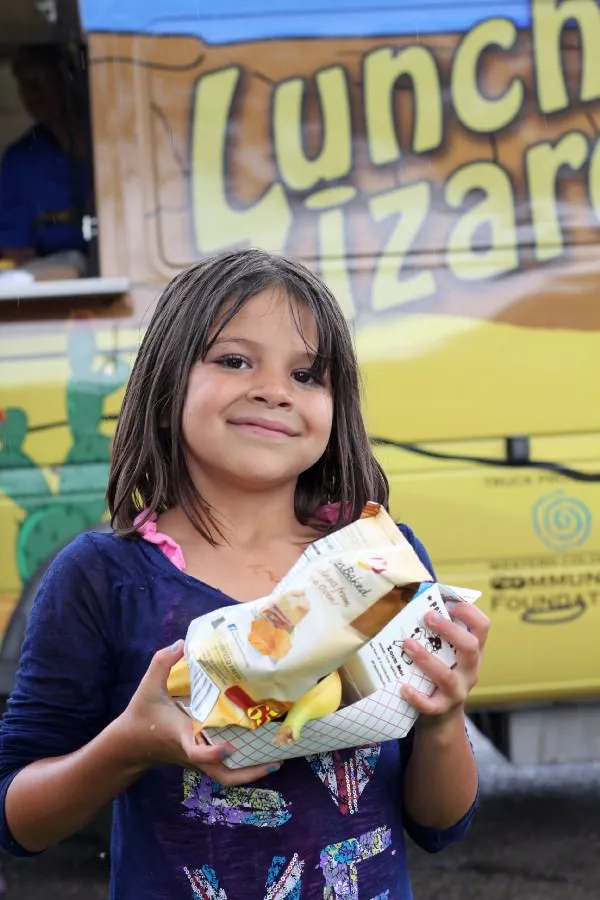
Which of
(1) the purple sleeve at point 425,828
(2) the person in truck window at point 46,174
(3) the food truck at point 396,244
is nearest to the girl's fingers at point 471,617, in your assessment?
(1) the purple sleeve at point 425,828

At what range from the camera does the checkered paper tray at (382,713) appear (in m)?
1.08

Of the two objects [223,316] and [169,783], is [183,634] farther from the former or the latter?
[223,316]

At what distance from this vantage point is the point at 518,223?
2.97m

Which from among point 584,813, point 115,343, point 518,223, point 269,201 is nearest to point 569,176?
point 518,223

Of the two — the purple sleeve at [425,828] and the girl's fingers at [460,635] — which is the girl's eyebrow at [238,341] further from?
the girl's fingers at [460,635]

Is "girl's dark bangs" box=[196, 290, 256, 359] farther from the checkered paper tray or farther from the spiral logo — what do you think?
the spiral logo

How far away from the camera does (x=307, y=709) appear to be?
3.45 ft

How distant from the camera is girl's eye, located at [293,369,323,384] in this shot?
1.35 metres

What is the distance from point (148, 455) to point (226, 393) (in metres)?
0.16

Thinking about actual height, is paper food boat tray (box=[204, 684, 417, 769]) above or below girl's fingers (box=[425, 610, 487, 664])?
below

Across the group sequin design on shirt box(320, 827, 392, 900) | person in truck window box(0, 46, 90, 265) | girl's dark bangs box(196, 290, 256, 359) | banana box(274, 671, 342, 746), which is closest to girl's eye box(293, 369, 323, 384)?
girl's dark bangs box(196, 290, 256, 359)

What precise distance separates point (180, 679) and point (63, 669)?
0.20 m

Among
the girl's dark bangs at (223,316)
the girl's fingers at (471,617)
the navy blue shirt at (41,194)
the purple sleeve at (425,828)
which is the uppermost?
the navy blue shirt at (41,194)

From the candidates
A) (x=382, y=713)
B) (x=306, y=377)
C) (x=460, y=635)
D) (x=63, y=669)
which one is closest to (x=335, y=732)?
(x=382, y=713)
